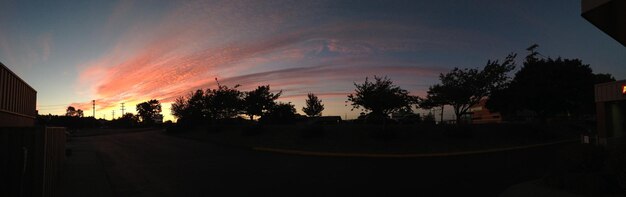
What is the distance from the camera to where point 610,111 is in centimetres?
2481

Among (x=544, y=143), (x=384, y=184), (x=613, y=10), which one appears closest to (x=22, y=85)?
(x=384, y=184)

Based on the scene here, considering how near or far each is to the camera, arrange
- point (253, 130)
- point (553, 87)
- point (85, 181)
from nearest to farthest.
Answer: point (85, 181), point (253, 130), point (553, 87)

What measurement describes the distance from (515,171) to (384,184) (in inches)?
209

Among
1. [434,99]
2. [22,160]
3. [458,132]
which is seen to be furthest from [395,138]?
[22,160]

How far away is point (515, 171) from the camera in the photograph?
1346 cm

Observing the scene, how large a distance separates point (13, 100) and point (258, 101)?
116 ft

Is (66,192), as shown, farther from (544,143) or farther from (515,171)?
(544,143)

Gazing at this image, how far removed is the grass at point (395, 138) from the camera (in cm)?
2395

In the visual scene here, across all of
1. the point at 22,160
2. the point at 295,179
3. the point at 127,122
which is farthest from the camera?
the point at 127,122

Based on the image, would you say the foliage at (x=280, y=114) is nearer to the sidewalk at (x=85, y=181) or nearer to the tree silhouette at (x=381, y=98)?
the tree silhouette at (x=381, y=98)

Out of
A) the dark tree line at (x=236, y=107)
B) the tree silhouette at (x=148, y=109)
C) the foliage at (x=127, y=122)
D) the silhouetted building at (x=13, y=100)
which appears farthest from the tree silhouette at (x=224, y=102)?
the tree silhouette at (x=148, y=109)

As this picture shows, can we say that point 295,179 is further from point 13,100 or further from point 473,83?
point 473,83

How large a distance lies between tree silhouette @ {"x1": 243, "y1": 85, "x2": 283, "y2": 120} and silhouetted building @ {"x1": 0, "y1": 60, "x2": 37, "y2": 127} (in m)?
31.5

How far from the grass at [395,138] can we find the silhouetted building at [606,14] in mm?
16387
